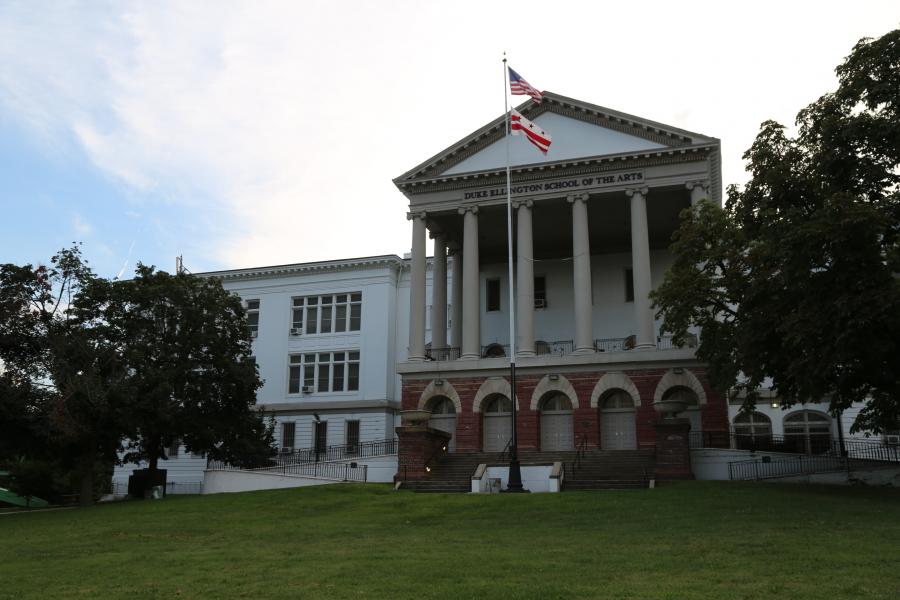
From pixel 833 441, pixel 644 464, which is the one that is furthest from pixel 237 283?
pixel 833 441

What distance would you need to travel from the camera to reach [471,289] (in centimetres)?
3984

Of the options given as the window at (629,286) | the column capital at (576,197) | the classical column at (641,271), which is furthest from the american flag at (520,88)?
the window at (629,286)

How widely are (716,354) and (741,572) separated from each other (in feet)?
56.5

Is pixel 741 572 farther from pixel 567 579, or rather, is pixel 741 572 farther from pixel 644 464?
pixel 644 464

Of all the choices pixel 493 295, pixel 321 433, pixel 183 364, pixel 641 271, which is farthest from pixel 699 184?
pixel 321 433

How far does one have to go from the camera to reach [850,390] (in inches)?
1008

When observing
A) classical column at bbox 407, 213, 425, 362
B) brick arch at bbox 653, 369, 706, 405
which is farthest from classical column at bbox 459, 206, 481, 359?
brick arch at bbox 653, 369, 706, 405

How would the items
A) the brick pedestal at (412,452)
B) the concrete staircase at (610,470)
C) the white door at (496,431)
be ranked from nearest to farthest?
the concrete staircase at (610,470) → the brick pedestal at (412,452) → the white door at (496,431)

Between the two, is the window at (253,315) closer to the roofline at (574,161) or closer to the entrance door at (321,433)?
the entrance door at (321,433)

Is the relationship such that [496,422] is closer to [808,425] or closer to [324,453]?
[324,453]

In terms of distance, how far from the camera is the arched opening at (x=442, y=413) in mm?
38494

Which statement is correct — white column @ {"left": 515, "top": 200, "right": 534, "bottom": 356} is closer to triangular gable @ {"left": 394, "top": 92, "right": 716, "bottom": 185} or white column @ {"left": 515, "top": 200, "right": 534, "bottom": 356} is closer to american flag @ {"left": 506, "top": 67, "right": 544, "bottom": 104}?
triangular gable @ {"left": 394, "top": 92, "right": 716, "bottom": 185}

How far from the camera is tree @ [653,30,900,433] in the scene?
21.9m

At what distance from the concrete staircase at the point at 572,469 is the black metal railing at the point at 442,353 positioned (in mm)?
5806
